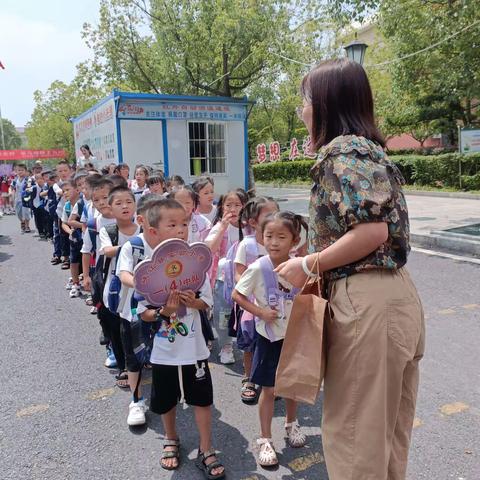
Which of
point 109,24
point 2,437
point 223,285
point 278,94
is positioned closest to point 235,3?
point 109,24

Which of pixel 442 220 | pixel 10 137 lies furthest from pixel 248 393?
pixel 10 137

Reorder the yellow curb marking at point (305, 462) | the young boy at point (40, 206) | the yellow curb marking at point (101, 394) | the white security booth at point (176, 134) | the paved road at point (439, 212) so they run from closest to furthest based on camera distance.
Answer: the yellow curb marking at point (305, 462)
the yellow curb marking at point (101, 394)
the paved road at point (439, 212)
the young boy at point (40, 206)
the white security booth at point (176, 134)

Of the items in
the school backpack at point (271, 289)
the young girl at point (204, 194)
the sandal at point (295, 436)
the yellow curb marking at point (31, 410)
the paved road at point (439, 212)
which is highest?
the young girl at point (204, 194)

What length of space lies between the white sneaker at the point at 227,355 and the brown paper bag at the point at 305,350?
2.01 metres

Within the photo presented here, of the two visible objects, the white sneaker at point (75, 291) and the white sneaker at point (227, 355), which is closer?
the white sneaker at point (227, 355)

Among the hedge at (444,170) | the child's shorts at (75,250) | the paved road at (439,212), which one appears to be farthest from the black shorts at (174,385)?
the hedge at (444,170)

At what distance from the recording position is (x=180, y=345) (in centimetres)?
230

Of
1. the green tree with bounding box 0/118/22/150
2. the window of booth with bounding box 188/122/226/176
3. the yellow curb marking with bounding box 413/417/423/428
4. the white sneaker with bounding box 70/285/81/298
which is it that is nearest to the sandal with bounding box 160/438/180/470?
the yellow curb marking with bounding box 413/417/423/428

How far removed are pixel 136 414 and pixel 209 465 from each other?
2.23 ft

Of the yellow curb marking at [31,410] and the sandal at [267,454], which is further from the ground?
the sandal at [267,454]

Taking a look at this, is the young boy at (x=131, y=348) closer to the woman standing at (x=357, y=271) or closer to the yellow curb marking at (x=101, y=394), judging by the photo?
the yellow curb marking at (x=101, y=394)

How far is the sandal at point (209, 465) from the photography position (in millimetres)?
2256

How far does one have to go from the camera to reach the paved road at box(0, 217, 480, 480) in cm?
236

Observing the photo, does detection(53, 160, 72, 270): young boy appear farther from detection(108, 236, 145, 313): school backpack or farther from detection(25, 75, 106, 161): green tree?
detection(25, 75, 106, 161): green tree
